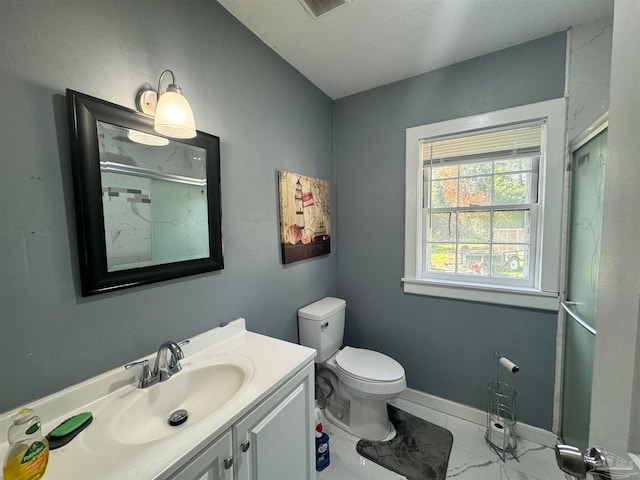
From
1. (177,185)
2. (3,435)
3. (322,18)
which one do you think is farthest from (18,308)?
(322,18)

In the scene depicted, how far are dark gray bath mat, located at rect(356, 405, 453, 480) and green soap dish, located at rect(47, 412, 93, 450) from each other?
1449mm

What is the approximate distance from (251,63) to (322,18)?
0.45 m

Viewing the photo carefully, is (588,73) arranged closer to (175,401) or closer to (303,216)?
(303,216)

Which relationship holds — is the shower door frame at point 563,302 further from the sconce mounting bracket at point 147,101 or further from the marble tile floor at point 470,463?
the sconce mounting bracket at point 147,101

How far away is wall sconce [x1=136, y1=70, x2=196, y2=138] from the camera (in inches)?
35.0

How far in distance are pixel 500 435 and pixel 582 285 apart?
40.1 inches

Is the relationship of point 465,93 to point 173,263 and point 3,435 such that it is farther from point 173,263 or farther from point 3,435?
point 3,435

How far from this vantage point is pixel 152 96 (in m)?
0.99

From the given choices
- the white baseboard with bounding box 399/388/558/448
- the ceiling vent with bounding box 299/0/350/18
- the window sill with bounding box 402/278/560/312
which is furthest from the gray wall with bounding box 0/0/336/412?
the white baseboard with bounding box 399/388/558/448

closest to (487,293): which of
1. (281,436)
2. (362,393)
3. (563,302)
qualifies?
(563,302)

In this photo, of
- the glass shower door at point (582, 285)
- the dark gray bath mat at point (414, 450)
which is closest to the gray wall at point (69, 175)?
the dark gray bath mat at point (414, 450)

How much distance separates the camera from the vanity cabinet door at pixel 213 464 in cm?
68

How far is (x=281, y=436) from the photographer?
99 centimetres

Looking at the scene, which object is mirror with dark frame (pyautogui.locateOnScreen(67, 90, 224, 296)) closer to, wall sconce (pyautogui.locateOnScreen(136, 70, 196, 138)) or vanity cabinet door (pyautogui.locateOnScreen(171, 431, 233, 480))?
wall sconce (pyautogui.locateOnScreen(136, 70, 196, 138))
